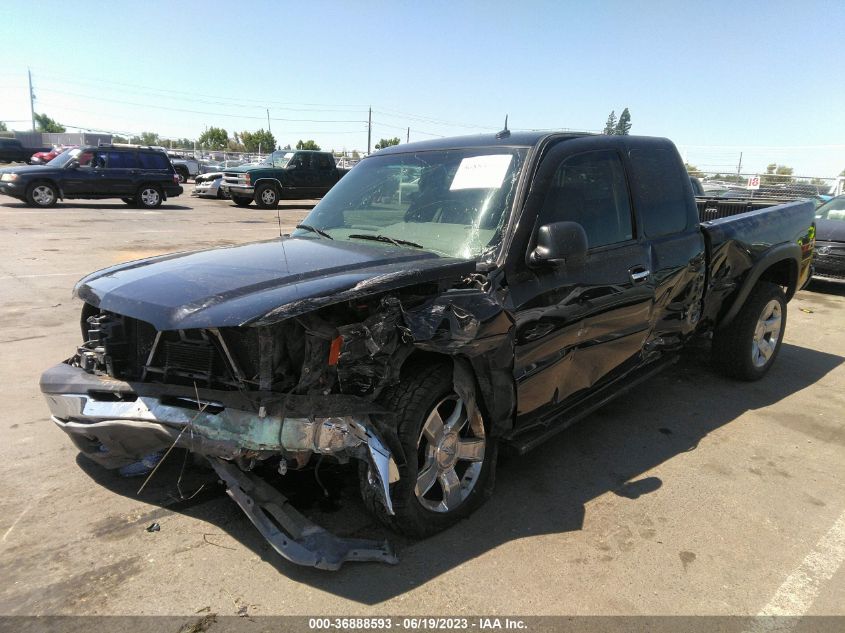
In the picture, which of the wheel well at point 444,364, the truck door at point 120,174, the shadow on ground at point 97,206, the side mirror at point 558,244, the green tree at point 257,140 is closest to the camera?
the wheel well at point 444,364

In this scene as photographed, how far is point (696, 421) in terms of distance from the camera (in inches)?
177

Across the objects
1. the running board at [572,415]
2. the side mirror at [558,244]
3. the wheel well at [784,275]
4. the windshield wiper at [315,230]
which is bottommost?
the running board at [572,415]

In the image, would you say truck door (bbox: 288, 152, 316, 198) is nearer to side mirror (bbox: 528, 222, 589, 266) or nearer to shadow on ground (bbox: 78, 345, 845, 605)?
shadow on ground (bbox: 78, 345, 845, 605)

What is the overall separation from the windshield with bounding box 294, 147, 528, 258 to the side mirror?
22cm

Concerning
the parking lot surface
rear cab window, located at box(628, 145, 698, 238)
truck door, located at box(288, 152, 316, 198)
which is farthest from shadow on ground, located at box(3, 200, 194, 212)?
rear cab window, located at box(628, 145, 698, 238)

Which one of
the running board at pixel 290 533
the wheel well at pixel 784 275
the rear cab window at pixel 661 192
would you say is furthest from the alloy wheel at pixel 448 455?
the wheel well at pixel 784 275

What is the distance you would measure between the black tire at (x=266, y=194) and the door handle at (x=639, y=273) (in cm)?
1874

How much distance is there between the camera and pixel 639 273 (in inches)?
152

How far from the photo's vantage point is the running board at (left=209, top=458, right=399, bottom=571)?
2.55 m

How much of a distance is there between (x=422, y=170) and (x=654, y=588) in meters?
2.66

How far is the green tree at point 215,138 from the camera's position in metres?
88.1

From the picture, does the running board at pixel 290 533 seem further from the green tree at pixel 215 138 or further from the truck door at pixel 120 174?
the green tree at pixel 215 138

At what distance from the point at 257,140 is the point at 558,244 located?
88.8 m

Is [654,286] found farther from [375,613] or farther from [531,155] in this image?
[375,613]
